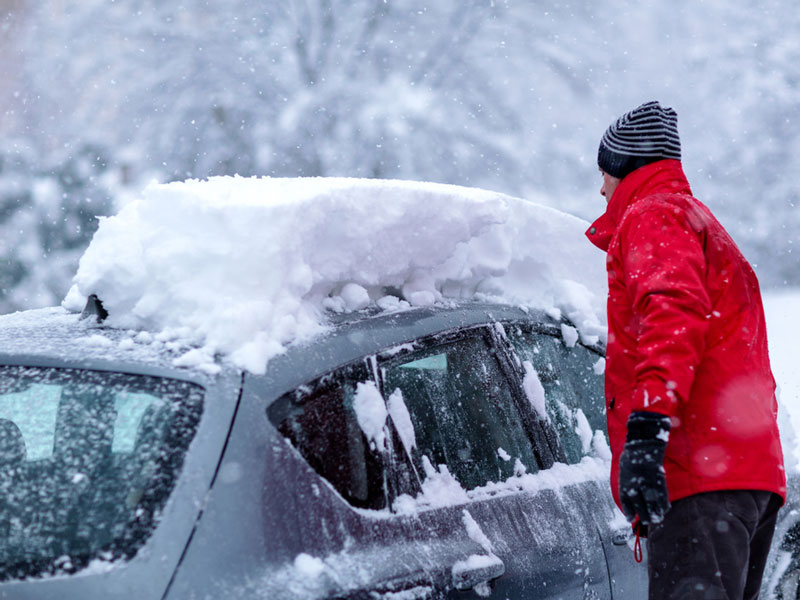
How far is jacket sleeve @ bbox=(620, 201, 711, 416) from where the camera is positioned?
2.06 metres

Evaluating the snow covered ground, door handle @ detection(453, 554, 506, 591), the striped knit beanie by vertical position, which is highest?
the striped knit beanie

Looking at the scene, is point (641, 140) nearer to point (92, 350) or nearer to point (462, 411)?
point (462, 411)

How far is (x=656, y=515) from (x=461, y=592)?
49cm

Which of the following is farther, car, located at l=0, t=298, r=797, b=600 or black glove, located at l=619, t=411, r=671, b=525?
black glove, located at l=619, t=411, r=671, b=525

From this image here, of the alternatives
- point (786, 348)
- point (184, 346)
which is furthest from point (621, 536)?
point (786, 348)

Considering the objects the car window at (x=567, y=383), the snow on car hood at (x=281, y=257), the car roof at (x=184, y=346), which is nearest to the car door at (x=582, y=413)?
the car window at (x=567, y=383)

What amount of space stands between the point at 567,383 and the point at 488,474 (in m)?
0.69

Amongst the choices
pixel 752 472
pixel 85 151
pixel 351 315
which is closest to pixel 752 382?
pixel 752 472

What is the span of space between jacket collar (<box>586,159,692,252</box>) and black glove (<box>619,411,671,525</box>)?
742 millimetres

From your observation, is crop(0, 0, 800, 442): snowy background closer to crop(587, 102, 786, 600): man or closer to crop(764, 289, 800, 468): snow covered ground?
crop(764, 289, 800, 468): snow covered ground

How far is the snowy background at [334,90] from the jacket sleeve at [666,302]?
38.1ft

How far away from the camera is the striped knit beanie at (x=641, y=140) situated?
8.46ft

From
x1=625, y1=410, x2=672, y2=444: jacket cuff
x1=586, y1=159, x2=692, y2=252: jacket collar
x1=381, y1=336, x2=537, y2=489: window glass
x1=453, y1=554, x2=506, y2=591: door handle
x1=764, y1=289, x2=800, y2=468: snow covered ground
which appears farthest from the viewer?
x1=764, y1=289, x2=800, y2=468: snow covered ground

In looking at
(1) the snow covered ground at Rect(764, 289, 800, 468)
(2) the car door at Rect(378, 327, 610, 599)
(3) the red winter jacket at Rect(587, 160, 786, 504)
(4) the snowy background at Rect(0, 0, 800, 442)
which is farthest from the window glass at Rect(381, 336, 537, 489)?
(4) the snowy background at Rect(0, 0, 800, 442)
